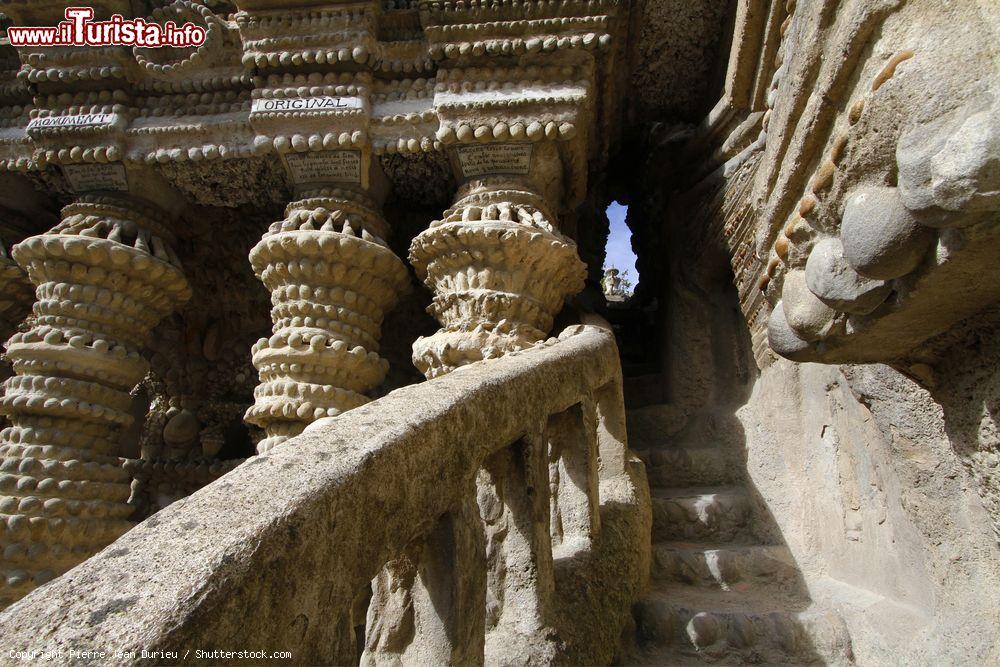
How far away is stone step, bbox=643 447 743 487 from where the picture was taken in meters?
2.92

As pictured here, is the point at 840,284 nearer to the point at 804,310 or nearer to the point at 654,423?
the point at 804,310

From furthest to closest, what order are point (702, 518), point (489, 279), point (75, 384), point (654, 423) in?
point (654, 423), point (75, 384), point (489, 279), point (702, 518)

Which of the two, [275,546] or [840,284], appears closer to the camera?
[275,546]

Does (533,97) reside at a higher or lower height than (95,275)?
higher

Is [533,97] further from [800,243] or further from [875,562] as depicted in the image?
[875,562]

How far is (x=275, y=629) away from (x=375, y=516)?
237mm

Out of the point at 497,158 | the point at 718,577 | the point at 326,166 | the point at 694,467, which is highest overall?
the point at 326,166

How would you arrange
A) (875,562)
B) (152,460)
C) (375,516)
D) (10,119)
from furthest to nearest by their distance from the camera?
1. (152,460)
2. (10,119)
3. (875,562)
4. (375,516)

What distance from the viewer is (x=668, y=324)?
12.7 ft

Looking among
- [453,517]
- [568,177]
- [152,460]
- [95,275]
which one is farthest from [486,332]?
[152,460]

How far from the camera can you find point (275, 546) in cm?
73

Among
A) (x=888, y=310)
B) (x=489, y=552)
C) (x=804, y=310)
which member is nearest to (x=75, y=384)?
(x=489, y=552)

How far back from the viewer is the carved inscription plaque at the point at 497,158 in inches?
123

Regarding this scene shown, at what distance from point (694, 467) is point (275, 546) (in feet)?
8.55
